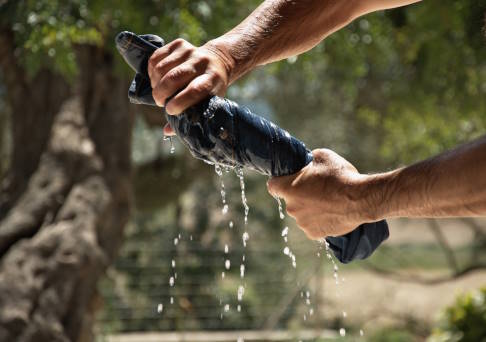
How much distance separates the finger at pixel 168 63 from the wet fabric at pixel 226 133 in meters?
0.08

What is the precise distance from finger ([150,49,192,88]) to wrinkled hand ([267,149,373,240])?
34cm

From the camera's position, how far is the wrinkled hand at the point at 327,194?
168 centimetres

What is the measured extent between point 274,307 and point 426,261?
15.4 ft

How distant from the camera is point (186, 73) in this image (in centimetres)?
159

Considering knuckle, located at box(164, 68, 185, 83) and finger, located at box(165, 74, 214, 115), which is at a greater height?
knuckle, located at box(164, 68, 185, 83)

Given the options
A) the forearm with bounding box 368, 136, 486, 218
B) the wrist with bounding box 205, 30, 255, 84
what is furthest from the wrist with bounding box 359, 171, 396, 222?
the wrist with bounding box 205, 30, 255, 84

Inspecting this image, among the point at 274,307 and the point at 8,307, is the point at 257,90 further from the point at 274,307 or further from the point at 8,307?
the point at 8,307

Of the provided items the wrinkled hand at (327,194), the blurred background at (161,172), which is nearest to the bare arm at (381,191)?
the wrinkled hand at (327,194)

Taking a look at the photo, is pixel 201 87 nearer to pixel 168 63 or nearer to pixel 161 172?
pixel 168 63

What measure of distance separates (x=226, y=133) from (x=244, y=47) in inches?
10.1

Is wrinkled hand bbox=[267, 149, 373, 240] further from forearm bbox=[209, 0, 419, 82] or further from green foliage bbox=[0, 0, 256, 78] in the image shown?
green foliage bbox=[0, 0, 256, 78]

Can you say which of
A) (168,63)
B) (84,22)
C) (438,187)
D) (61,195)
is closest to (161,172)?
(61,195)

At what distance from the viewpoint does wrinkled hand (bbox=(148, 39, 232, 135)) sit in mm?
1567

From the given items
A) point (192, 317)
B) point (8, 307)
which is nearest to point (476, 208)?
point (8, 307)
